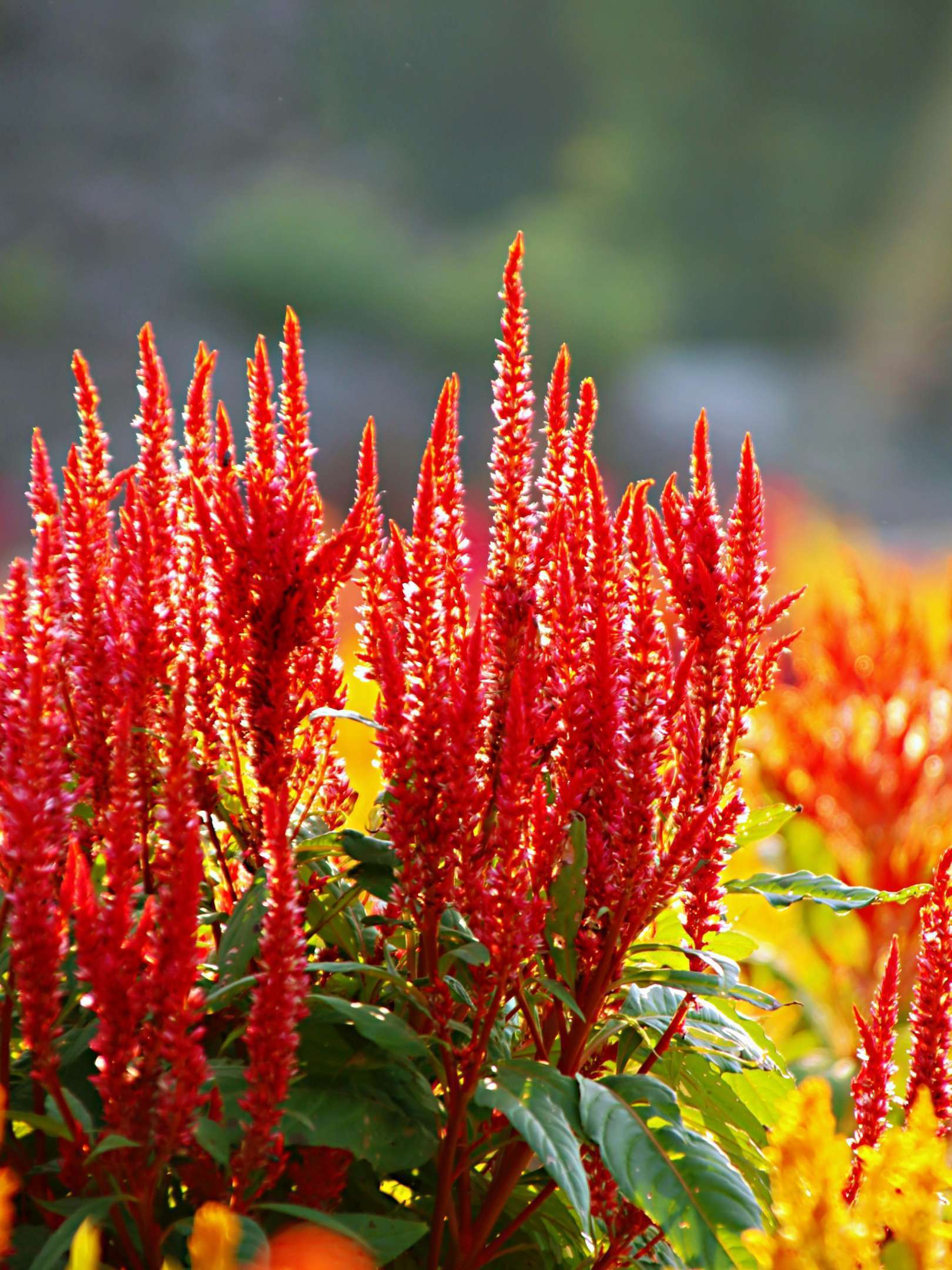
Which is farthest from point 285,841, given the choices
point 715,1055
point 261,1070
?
point 715,1055

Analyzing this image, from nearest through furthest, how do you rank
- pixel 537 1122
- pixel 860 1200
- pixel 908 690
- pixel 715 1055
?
pixel 860 1200, pixel 537 1122, pixel 715 1055, pixel 908 690

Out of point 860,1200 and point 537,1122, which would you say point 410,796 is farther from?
point 860,1200

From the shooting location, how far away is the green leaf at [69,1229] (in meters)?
0.57

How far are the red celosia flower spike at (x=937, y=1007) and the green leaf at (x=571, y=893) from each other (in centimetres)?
21

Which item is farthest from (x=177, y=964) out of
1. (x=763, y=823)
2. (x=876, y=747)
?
(x=876, y=747)

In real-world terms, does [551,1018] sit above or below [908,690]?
below

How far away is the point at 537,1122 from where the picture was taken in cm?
64

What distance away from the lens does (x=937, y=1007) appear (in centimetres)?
74

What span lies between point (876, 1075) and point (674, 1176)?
0.17 metres

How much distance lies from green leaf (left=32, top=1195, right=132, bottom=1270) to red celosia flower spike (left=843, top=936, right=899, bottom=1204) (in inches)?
17.3

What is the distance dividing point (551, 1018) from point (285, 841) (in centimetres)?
A: 33

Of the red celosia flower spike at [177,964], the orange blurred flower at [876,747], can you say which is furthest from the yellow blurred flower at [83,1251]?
the orange blurred flower at [876,747]

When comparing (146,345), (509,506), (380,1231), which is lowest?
(380,1231)

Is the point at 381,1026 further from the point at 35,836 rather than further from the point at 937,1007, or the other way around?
the point at 937,1007
